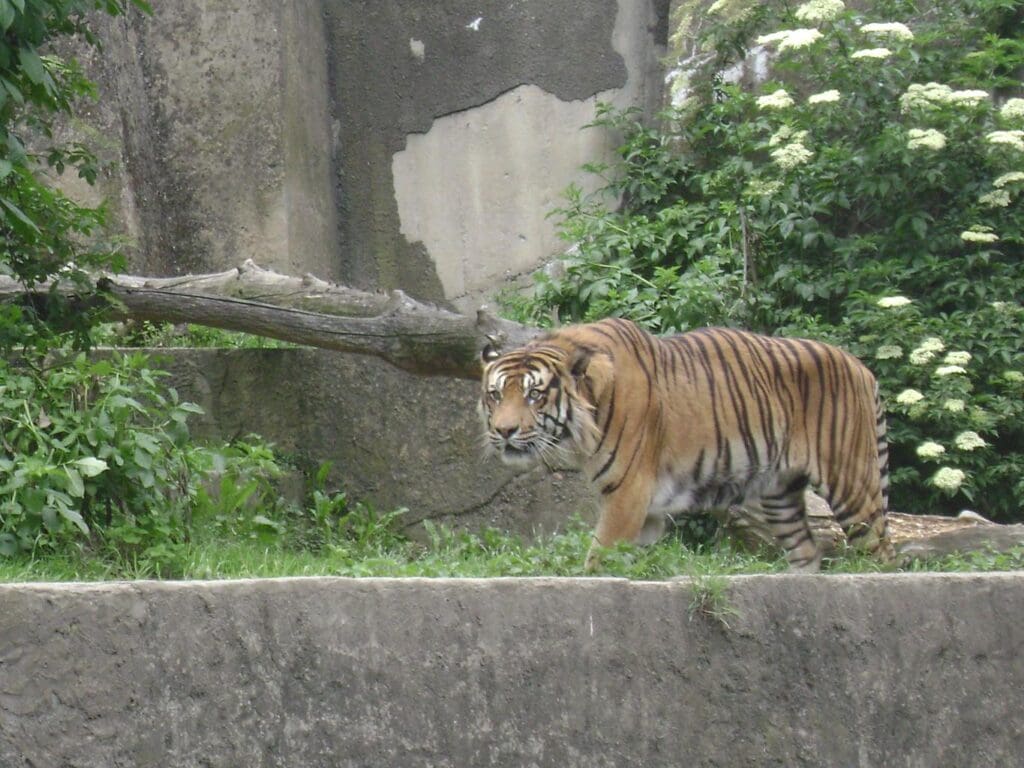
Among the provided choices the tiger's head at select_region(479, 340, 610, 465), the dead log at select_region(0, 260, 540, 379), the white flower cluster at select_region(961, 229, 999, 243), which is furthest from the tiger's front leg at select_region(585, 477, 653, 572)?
the white flower cluster at select_region(961, 229, 999, 243)

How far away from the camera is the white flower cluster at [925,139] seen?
299 inches

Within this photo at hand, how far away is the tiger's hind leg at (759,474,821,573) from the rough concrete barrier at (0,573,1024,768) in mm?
1877

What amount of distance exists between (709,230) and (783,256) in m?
0.53

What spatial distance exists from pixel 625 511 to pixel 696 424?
1.88ft

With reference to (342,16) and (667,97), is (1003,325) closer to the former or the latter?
(667,97)

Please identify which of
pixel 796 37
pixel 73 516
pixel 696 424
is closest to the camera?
pixel 73 516

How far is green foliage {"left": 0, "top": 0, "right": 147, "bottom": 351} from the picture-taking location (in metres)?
4.07

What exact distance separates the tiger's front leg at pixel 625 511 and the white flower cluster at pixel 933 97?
140 inches

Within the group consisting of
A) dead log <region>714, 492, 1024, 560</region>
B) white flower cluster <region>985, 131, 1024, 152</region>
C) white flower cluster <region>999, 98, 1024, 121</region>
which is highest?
white flower cluster <region>999, 98, 1024, 121</region>

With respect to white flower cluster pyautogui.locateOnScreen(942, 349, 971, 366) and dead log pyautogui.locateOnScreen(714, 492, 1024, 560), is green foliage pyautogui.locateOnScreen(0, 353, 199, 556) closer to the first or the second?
dead log pyautogui.locateOnScreen(714, 492, 1024, 560)

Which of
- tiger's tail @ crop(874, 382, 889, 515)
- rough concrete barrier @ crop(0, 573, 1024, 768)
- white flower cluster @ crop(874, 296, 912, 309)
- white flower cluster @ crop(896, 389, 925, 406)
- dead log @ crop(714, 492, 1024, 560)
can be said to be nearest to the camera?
rough concrete barrier @ crop(0, 573, 1024, 768)

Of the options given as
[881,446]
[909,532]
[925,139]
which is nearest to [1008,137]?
[925,139]

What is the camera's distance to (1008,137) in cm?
750

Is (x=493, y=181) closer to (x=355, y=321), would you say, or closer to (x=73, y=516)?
(x=355, y=321)
